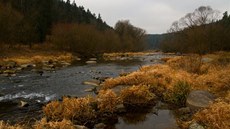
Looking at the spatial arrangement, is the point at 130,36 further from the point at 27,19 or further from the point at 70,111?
the point at 70,111

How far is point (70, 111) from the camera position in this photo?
38.9 ft

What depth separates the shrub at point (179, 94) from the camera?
14492 mm

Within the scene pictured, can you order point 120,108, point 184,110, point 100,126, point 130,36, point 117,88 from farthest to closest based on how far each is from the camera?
point 130,36 < point 117,88 < point 120,108 < point 184,110 < point 100,126

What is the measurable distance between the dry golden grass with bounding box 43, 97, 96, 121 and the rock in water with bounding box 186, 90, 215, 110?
176 inches

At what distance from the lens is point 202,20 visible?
75750 millimetres

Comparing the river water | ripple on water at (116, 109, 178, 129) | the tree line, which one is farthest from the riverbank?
the tree line

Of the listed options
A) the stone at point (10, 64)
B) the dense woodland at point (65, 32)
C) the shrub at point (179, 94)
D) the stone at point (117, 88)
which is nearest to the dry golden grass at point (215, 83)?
the shrub at point (179, 94)

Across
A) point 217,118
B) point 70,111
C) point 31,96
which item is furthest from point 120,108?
point 31,96

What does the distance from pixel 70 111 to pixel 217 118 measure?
5.69m

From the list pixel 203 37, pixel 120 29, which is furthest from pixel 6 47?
pixel 120 29

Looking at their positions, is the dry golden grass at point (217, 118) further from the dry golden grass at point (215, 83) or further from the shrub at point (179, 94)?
the dry golden grass at point (215, 83)

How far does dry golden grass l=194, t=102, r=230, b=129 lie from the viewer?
9.01m

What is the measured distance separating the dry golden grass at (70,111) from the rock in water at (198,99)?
4470mm

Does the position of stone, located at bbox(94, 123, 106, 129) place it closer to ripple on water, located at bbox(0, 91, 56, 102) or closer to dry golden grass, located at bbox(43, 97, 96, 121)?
dry golden grass, located at bbox(43, 97, 96, 121)
